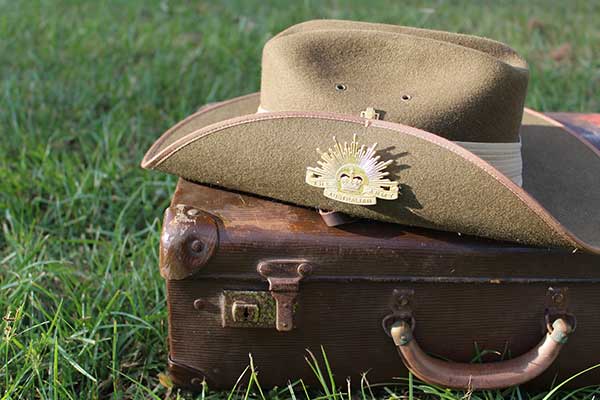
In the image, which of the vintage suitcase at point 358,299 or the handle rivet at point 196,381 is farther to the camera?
the handle rivet at point 196,381

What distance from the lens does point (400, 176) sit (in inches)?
58.2

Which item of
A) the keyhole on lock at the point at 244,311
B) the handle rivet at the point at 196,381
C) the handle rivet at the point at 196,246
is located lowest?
the handle rivet at the point at 196,381

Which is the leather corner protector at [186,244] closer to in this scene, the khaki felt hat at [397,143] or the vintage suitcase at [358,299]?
the vintage suitcase at [358,299]

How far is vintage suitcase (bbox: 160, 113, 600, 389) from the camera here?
153cm

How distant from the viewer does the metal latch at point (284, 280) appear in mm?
1527

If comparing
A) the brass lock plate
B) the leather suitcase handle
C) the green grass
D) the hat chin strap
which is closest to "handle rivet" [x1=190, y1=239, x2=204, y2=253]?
the brass lock plate

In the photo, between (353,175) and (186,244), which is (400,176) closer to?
(353,175)

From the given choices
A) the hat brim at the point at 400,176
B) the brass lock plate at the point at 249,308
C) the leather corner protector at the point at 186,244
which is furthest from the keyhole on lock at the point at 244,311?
the hat brim at the point at 400,176

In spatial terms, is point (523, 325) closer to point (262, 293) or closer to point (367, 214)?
point (367, 214)

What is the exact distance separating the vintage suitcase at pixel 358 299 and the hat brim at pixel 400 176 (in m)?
0.06

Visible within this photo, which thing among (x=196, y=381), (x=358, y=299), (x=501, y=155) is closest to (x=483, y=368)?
(x=358, y=299)

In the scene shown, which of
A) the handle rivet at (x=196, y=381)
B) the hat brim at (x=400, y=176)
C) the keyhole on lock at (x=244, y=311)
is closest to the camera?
the hat brim at (x=400, y=176)

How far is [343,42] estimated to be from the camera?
1.71 metres

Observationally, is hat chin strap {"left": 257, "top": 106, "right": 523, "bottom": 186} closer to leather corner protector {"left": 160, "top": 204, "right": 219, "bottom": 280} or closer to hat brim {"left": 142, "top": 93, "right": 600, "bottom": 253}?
hat brim {"left": 142, "top": 93, "right": 600, "bottom": 253}
